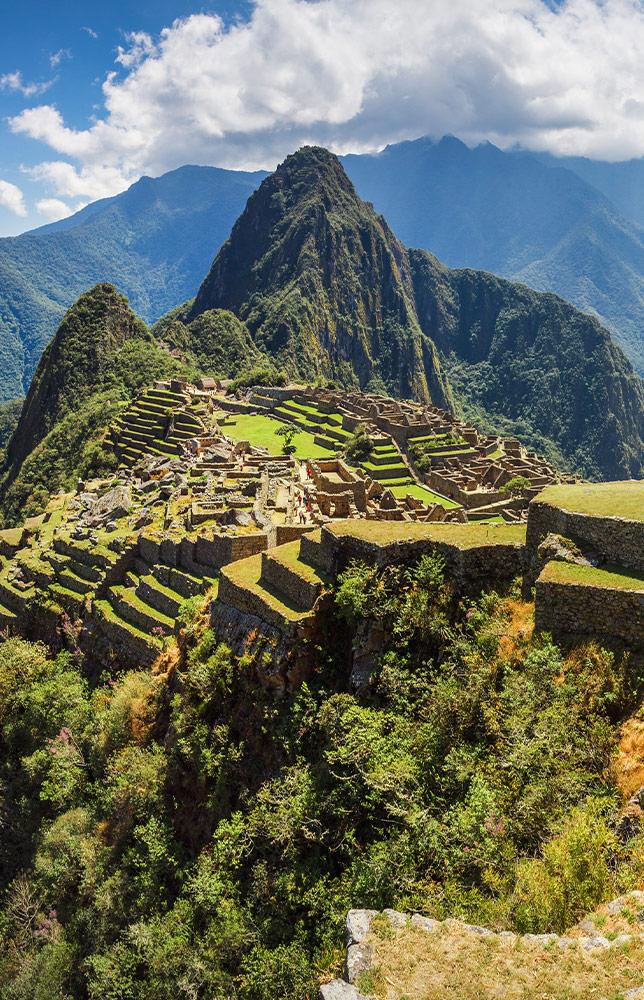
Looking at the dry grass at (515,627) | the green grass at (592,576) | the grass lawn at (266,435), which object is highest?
the green grass at (592,576)

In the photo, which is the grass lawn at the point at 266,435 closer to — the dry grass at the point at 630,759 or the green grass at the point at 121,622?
the green grass at the point at 121,622

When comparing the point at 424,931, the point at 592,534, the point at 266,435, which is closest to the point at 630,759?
the point at 424,931

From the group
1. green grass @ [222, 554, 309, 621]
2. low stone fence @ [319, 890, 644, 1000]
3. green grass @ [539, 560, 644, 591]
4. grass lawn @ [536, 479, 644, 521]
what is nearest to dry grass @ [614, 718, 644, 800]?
low stone fence @ [319, 890, 644, 1000]

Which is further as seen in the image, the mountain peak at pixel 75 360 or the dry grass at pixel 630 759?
the mountain peak at pixel 75 360

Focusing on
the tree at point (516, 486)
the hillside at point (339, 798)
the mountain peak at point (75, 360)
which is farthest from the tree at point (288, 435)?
the mountain peak at point (75, 360)

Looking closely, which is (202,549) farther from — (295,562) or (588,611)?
(588,611)

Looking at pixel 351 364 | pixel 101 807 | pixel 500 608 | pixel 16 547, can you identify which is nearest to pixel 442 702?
pixel 500 608

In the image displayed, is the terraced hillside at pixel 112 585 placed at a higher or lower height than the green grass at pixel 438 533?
lower
